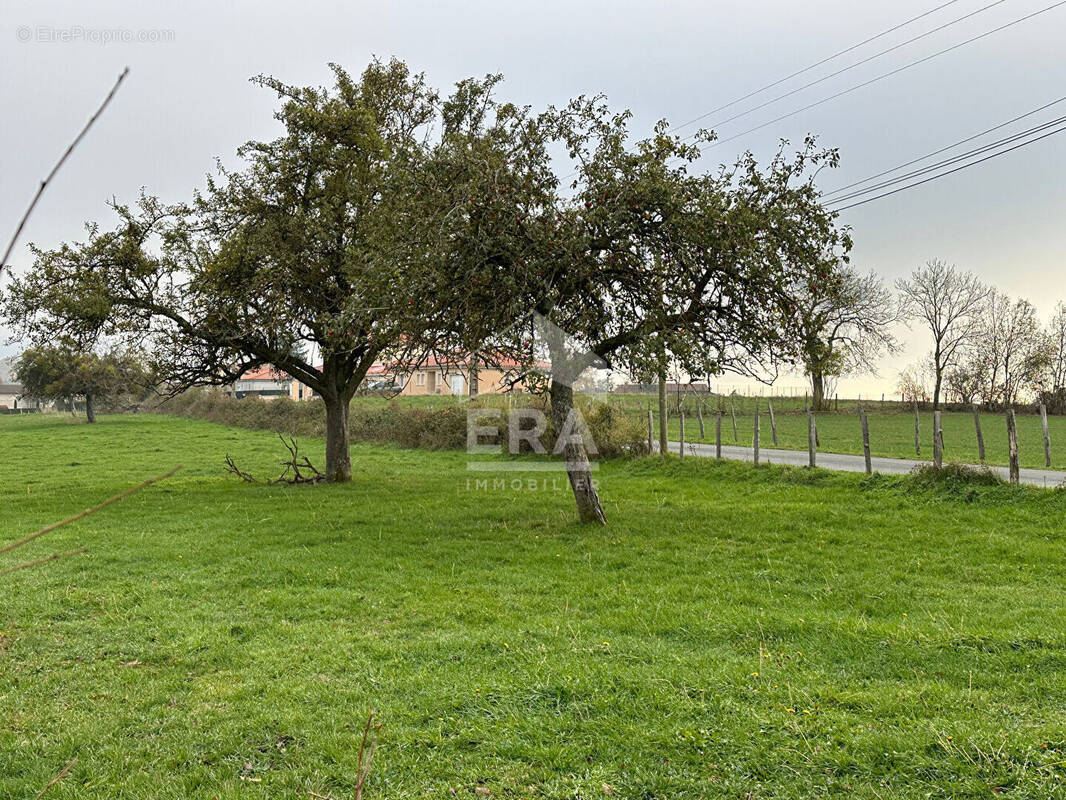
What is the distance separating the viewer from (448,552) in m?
11.4

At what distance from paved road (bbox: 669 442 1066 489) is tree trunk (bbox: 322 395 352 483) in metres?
10.3

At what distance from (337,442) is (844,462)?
1441cm

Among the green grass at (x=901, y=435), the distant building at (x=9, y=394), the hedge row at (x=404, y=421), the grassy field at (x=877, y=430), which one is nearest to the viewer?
the hedge row at (x=404, y=421)

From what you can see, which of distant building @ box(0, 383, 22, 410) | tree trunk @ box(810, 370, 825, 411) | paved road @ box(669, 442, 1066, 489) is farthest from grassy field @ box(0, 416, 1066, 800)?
distant building @ box(0, 383, 22, 410)

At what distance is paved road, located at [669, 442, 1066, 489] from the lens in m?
16.8

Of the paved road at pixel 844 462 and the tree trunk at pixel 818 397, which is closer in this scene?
the paved road at pixel 844 462

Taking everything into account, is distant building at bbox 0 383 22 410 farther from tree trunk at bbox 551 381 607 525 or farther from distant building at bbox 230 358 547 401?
tree trunk at bbox 551 381 607 525

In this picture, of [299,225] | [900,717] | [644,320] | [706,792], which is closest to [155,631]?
[706,792]

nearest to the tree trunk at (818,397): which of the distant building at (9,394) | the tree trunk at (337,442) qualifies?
the tree trunk at (337,442)

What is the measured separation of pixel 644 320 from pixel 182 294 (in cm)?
1211

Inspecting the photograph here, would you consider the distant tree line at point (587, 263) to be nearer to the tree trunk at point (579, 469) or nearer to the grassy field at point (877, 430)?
the tree trunk at point (579, 469)

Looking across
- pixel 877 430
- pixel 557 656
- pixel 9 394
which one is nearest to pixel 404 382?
pixel 557 656

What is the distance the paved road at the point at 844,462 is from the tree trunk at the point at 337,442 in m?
10.3

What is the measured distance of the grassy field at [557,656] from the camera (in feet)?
14.7
